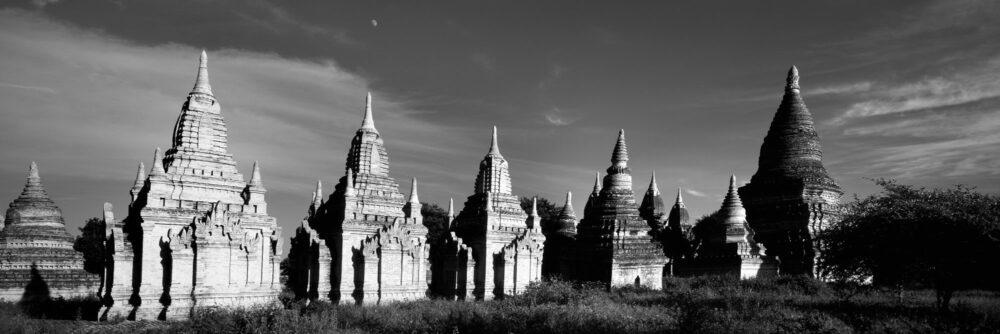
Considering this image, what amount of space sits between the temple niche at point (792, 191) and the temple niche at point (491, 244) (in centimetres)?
1579

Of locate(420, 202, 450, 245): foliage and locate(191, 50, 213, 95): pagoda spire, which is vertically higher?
locate(191, 50, 213, 95): pagoda spire

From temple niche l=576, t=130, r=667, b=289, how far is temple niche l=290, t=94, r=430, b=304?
905cm

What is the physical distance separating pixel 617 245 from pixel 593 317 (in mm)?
14079

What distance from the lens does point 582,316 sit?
2091 centimetres

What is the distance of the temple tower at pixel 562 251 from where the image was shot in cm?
3628

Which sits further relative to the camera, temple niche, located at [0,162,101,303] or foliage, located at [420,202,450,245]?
foliage, located at [420,202,450,245]

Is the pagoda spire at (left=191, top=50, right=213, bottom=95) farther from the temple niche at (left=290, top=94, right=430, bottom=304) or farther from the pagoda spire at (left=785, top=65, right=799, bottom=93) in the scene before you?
the pagoda spire at (left=785, top=65, right=799, bottom=93)

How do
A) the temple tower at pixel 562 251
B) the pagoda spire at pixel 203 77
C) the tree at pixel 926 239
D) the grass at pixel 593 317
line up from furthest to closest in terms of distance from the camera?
the temple tower at pixel 562 251 → the pagoda spire at pixel 203 77 → the tree at pixel 926 239 → the grass at pixel 593 317

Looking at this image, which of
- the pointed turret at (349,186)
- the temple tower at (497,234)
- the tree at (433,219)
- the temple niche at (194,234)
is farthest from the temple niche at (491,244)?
the tree at (433,219)

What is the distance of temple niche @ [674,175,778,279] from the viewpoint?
37.0 metres

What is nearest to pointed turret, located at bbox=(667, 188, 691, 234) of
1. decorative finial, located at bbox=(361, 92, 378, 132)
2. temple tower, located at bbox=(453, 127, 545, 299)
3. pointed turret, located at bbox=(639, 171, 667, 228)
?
pointed turret, located at bbox=(639, 171, 667, 228)

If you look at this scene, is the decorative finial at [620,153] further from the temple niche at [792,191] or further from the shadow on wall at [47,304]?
the shadow on wall at [47,304]

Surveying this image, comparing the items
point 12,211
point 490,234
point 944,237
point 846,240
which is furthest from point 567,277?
point 12,211

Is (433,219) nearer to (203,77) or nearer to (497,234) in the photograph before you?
(497,234)
